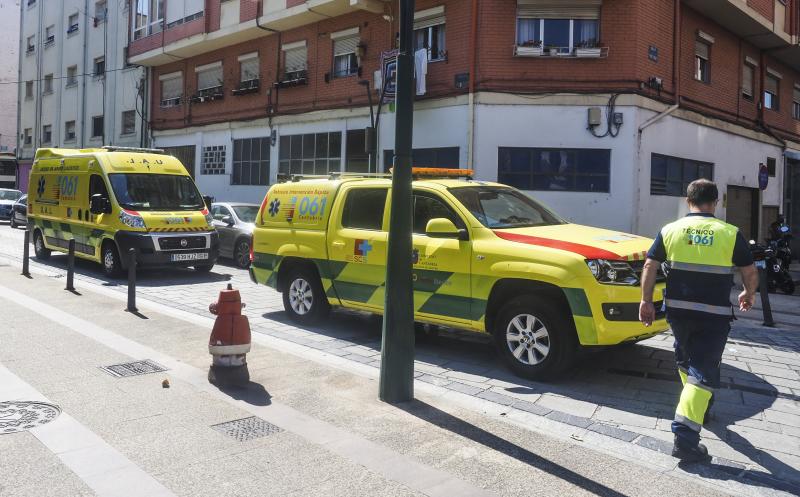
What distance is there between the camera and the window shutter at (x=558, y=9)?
47.2 ft

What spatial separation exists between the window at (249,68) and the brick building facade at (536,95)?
0.26 ft

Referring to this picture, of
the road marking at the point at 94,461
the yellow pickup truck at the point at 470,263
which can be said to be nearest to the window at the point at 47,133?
the yellow pickup truck at the point at 470,263

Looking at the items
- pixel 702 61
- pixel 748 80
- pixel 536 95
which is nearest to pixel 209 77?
pixel 536 95

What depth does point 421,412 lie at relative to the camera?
16.5 feet

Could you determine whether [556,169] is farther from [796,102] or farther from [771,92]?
[796,102]

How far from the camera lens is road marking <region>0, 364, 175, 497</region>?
3580mm

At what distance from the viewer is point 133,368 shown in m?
6.09

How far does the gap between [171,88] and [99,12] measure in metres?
7.45

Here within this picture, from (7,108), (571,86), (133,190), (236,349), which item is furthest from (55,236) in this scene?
(7,108)

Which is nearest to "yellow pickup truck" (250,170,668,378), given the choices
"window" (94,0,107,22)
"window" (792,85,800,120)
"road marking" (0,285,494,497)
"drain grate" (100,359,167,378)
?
"road marking" (0,285,494,497)

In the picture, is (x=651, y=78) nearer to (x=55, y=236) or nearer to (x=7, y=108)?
(x=55, y=236)

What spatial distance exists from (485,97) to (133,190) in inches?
297

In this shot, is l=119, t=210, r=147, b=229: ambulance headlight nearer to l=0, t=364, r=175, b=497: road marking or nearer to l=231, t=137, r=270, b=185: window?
l=0, t=364, r=175, b=497: road marking

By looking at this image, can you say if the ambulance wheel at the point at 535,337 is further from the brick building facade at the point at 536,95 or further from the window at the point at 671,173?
the window at the point at 671,173
